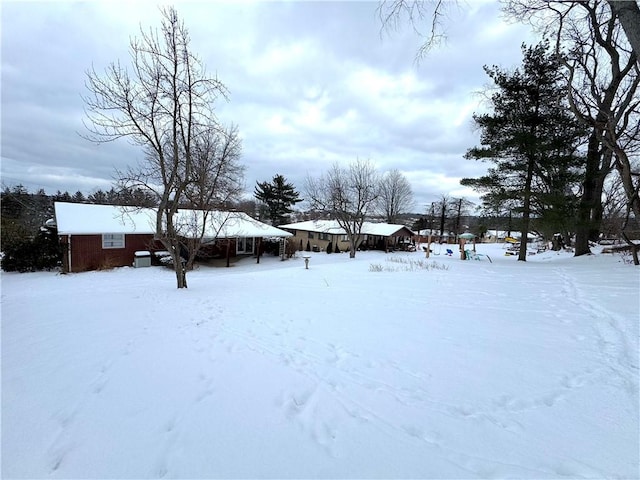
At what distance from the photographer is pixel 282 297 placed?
23.9 ft

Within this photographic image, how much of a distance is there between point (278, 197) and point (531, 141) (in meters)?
29.6

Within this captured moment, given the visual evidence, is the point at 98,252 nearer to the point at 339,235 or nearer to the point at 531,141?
the point at 339,235

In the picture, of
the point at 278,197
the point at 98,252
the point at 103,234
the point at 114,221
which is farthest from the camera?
the point at 278,197

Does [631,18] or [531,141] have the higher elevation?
[531,141]

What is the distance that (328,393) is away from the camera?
2963 millimetres

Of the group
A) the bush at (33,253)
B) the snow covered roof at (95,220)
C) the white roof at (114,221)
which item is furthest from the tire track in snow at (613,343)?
the bush at (33,253)

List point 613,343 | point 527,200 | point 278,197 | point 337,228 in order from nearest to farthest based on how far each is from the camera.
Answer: point 613,343 < point 527,200 < point 337,228 < point 278,197

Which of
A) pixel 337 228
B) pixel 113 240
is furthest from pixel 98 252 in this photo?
pixel 337 228

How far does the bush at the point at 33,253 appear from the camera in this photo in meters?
14.7

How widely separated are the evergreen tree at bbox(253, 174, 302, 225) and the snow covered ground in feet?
112

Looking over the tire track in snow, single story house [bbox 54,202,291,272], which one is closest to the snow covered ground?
the tire track in snow

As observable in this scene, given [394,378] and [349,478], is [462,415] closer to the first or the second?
[394,378]

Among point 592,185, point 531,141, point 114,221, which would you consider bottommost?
point 114,221

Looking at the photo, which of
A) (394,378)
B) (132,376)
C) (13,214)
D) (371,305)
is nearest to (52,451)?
(132,376)
